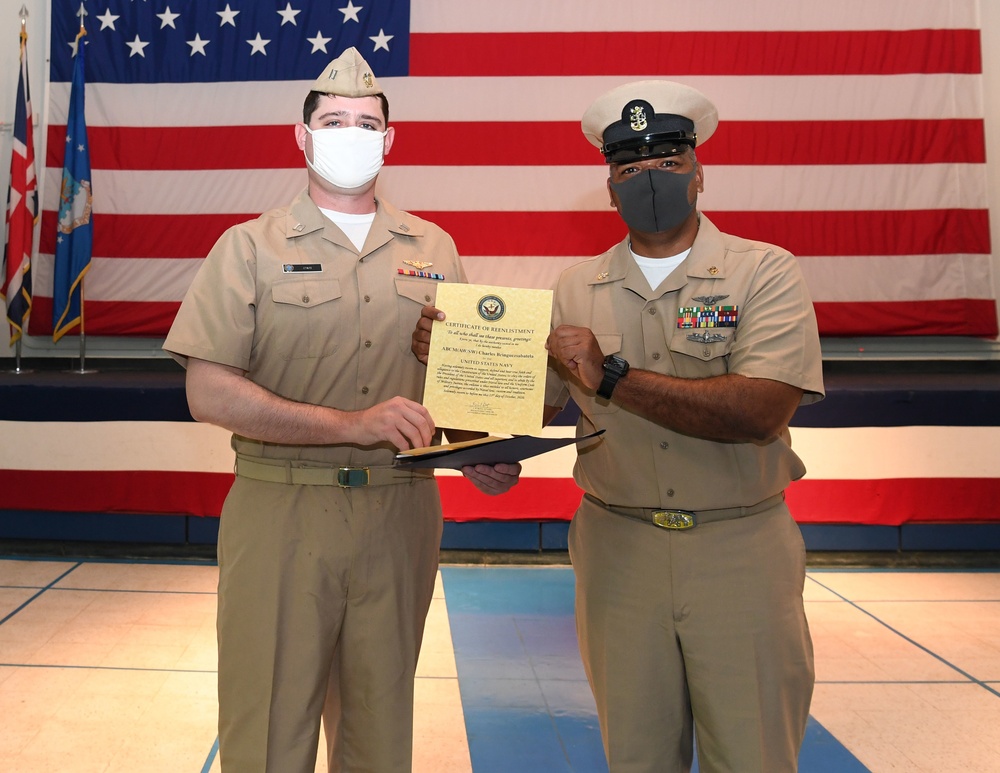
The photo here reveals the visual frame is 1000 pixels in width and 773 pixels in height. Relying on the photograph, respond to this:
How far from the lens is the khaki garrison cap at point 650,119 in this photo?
5.73ft

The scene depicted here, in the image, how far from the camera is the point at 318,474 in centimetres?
172

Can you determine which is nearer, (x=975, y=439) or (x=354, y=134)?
(x=354, y=134)

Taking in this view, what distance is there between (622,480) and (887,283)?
154 inches

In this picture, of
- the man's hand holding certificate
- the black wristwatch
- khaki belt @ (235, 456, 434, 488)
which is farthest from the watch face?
khaki belt @ (235, 456, 434, 488)

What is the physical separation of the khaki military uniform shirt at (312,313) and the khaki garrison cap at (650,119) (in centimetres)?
47

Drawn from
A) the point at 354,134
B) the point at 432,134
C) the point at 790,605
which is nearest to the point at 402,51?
the point at 432,134

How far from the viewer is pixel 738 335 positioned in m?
1.73

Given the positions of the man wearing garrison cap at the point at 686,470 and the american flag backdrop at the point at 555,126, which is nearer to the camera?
the man wearing garrison cap at the point at 686,470

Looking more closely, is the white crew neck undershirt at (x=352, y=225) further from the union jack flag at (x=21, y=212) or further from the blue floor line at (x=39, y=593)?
the union jack flag at (x=21, y=212)

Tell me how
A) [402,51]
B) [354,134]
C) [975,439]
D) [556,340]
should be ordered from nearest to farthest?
[556,340] < [354,134] < [975,439] < [402,51]

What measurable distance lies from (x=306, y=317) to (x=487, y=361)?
370mm

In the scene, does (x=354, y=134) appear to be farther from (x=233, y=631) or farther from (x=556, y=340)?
(x=233, y=631)

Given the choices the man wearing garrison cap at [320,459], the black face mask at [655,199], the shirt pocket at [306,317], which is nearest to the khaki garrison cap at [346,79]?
the man wearing garrison cap at [320,459]

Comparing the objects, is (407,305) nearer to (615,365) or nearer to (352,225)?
(352,225)
